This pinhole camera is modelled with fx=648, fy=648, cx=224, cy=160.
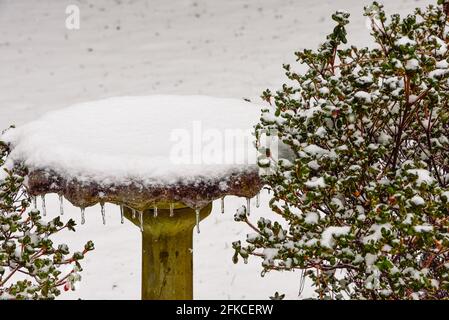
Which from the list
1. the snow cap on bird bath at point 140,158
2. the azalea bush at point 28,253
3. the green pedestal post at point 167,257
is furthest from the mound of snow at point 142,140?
the green pedestal post at point 167,257

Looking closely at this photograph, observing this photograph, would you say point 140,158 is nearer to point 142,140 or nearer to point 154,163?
point 154,163

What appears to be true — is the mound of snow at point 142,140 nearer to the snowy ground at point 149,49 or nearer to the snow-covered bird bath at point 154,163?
the snow-covered bird bath at point 154,163

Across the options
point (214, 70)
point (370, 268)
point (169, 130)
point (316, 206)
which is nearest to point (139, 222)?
point (169, 130)

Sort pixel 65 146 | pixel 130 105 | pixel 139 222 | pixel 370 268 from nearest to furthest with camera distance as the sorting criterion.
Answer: pixel 370 268 → pixel 65 146 → pixel 139 222 → pixel 130 105

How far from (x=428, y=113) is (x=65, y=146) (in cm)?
174

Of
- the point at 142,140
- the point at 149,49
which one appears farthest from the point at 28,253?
the point at 149,49

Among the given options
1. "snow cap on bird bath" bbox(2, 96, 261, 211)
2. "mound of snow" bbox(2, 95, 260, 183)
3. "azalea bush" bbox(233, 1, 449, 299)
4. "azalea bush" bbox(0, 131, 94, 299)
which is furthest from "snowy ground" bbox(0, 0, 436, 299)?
"azalea bush" bbox(233, 1, 449, 299)

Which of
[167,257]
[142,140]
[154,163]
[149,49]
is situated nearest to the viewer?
[154,163]

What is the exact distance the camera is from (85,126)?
3645 mm

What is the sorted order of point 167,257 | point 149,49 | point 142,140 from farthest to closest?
point 149,49 < point 167,257 < point 142,140

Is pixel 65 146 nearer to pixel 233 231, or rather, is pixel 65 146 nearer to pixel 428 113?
pixel 428 113

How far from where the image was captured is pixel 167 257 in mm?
3650

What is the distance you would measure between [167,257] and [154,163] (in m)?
0.85

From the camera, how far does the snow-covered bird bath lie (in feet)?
9.66
